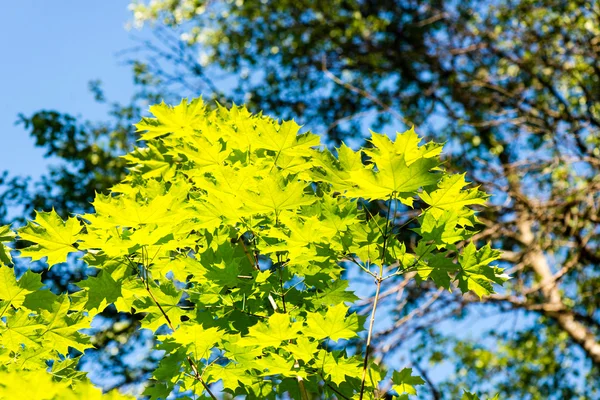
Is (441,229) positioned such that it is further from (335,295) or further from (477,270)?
(335,295)

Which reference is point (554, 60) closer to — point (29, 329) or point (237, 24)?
point (237, 24)

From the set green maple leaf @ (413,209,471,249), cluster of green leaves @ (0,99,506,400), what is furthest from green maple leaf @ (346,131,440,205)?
green maple leaf @ (413,209,471,249)

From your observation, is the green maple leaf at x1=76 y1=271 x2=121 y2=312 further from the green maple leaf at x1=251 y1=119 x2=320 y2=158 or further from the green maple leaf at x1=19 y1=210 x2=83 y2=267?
the green maple leaf at x1=251 y1=119 x2=320 y2=158

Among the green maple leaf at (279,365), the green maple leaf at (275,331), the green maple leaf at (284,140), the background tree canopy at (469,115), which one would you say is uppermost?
the background tree canopy at (469,115)

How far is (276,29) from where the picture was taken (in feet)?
33.6

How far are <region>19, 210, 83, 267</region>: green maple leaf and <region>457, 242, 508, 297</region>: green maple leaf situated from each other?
1.19 meters

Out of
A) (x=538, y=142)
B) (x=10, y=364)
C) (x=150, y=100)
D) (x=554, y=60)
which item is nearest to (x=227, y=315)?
(x=10, y=364)

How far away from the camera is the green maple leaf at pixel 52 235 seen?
1.70m

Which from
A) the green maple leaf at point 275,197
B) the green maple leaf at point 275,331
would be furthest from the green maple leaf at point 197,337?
the green maple leaf at point 275,197

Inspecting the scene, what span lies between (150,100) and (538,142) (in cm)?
677

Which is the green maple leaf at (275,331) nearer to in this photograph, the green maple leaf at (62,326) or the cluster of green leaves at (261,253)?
the cluster of green leaves at (261,253)

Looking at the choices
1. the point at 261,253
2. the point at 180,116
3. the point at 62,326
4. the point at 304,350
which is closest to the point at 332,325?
the point at 304,350

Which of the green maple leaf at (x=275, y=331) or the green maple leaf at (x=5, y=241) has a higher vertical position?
the green maple leaf at (x=5, y=241)

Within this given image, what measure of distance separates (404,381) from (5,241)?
1.45m
